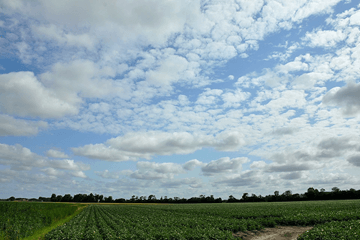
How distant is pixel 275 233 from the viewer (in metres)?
21.5

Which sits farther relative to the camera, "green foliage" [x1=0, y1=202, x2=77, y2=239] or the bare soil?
"green foliage" [x1=0, y1=202, x2=77, y2=239]

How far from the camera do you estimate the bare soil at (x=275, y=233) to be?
788 inches

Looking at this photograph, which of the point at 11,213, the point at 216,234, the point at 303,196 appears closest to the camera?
the point at 216,234

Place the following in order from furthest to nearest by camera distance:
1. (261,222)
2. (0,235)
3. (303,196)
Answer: (303,196) < (261,222) < (0,235)

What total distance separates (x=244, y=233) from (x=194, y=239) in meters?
6.57

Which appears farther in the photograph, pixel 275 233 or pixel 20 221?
pixel 20 221

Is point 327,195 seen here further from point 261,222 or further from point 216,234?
point 216,234

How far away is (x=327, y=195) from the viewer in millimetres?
131250

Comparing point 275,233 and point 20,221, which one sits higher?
point 20,221

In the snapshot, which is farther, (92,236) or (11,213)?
(11,213)

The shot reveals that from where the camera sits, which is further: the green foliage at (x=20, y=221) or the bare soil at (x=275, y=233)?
the green foliage at (x=20, y=221)

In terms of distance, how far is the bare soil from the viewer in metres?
20.0

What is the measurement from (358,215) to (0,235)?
39925 mm

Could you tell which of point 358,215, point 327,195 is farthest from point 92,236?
point 327,195
